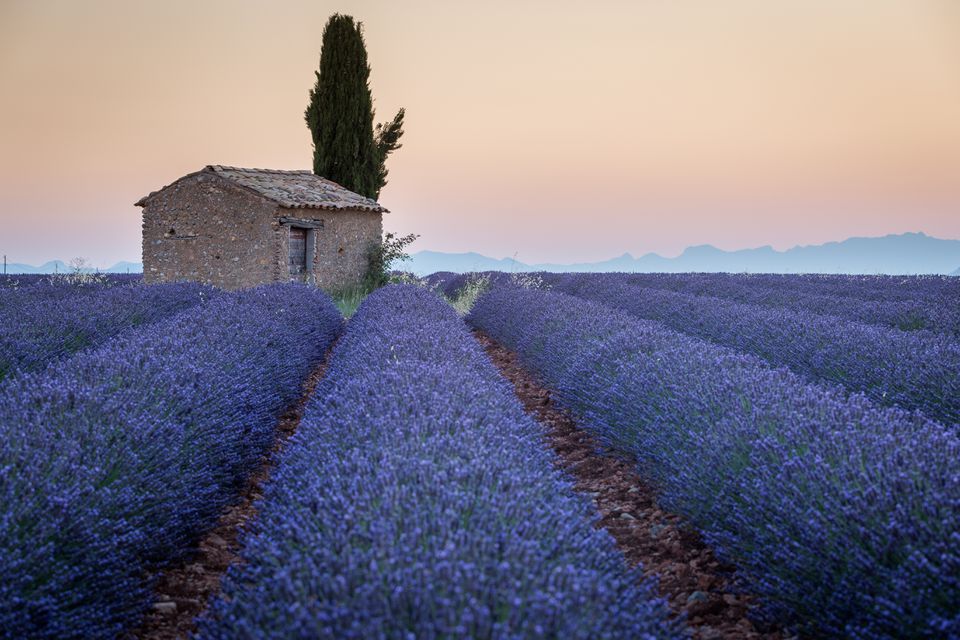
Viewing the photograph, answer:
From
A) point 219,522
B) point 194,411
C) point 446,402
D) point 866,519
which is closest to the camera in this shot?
point 866,519

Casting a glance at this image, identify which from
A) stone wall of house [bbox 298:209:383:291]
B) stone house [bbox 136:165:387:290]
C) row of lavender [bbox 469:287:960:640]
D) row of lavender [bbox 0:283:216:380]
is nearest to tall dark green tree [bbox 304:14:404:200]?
stone wall of house [bbox 298:209:383:291]

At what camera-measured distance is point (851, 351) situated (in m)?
4.72

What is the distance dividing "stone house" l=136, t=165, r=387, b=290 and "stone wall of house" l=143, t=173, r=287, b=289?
0.06 feet

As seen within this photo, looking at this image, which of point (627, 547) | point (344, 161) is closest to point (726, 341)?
point (627, 547)

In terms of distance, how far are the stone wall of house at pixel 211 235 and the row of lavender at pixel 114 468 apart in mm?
8130

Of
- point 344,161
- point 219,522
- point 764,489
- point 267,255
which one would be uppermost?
point 344,161

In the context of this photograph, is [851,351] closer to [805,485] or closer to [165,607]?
[805,485]

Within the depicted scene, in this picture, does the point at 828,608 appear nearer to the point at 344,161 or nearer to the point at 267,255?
the point at 267,255

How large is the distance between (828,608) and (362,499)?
55.3 inches

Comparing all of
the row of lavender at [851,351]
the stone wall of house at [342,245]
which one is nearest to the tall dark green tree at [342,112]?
the stone wall of house at [342,245]

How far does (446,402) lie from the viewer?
9.35 feet

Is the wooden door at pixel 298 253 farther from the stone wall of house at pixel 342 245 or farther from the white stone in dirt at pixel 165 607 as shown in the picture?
the white stone in dirt at pixel 165 607

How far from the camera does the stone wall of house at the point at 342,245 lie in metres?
13.5

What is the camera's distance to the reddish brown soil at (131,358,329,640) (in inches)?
97.6
